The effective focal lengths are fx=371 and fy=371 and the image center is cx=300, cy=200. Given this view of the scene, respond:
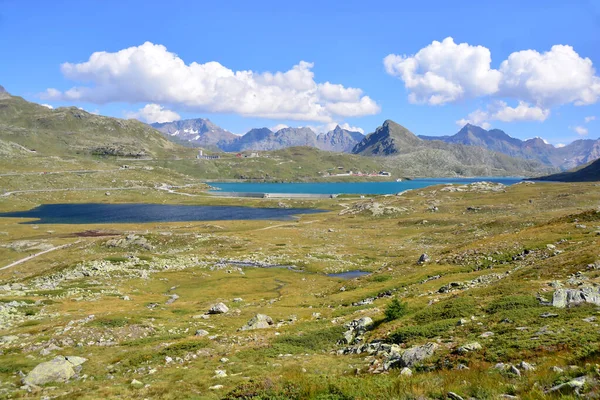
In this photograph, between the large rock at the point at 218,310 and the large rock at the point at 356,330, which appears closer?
the large rock at the point at 356,330

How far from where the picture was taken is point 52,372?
2562 centimetres

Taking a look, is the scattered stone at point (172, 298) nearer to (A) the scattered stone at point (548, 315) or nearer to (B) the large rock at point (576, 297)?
(A) the scattered stone at point (548, 315)

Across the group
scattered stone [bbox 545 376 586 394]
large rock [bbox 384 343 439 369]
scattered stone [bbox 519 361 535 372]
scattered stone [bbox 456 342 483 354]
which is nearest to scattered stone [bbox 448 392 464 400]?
scattered stone [bbox 545 376 586 394]

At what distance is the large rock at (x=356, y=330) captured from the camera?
27.8 m

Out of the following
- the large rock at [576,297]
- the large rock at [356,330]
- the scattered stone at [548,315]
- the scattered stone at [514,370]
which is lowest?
the large rock at [356,330]

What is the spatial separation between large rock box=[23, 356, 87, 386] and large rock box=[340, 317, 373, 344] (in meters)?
19.6

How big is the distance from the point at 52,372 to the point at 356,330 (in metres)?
22.1

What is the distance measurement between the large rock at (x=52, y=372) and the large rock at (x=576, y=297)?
3264 cm

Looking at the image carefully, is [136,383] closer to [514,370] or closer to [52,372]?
[52,372]

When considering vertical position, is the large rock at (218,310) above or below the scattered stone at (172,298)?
above

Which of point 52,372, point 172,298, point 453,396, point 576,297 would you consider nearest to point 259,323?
point 52,372

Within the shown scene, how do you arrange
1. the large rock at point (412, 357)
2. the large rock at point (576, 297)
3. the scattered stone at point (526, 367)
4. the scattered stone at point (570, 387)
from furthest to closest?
the large rock at point (576, 297), the large rock at point (412, 357), the scattered stone at point (526, 367), the scattered stone at point (570, 387)

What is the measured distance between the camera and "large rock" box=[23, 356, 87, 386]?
2473 centimetres

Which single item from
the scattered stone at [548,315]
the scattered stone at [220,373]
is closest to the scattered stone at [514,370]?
the scattered stone at [548,315]
